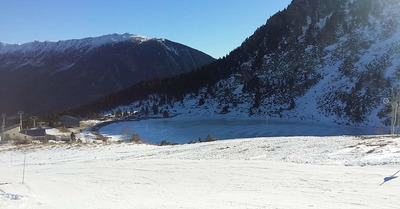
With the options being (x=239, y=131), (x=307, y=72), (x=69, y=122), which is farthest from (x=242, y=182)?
(x=307, y=72)

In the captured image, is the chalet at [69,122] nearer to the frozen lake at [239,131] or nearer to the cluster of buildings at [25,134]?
the frozen lake at [239,131]

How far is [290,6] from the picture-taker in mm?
118938

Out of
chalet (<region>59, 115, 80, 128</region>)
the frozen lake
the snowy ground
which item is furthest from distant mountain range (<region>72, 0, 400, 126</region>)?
the snowy ground

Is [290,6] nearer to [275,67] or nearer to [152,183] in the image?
[275,67]

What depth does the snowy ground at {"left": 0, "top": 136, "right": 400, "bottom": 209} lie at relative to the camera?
8.02 meters

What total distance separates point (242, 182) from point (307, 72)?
289 ft

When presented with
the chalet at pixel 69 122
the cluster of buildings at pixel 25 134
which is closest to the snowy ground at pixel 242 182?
the cluster of buildings at pixel 25 134

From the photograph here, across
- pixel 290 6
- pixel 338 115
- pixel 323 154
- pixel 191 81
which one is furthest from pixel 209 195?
pixel 290 6

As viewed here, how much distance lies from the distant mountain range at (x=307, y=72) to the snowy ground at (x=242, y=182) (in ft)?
182

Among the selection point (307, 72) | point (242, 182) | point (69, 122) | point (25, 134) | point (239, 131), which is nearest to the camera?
point (242, 182)

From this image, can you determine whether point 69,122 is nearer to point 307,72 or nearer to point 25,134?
point 25,134

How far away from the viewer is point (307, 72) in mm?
91812

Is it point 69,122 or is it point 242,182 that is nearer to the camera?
point 242,182

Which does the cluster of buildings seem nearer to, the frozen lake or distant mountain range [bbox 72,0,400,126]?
the frozen lake
